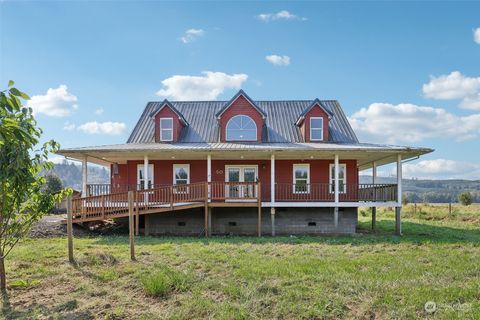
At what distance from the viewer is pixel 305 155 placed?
58.8 feet

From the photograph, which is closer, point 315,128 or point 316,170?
point 316,170

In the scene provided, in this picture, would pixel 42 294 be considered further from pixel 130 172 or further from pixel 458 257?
pixel 130 172

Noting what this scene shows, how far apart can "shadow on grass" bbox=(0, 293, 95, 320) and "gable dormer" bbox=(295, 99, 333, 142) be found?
15.3 meters

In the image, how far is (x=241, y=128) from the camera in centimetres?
1969

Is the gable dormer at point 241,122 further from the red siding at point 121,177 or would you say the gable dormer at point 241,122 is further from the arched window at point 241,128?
the red siding at point 121,177

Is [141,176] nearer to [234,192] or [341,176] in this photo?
[234,192]

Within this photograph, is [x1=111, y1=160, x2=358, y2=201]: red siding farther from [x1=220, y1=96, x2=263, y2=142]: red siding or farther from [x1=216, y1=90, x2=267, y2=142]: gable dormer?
[x1=220, y1=96, x2=263, y2=142]: red siding

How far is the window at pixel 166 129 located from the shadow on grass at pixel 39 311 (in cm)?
1391

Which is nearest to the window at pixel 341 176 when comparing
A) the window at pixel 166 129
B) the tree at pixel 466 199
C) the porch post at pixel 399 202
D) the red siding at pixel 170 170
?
the porch post at pixel 399 202

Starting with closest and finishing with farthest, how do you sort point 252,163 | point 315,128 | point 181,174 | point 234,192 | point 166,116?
point 234,192, point 252,163, point 181,174, point 315,128, point 166,116

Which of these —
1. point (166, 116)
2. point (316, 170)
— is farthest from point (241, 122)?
point (316, 170)

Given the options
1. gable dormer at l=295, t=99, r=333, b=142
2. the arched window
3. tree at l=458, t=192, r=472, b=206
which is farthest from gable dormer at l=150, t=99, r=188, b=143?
tree at l=458, t=192, r=472, b=206

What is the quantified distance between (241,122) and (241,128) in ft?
1.10

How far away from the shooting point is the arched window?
19672 millimetres
